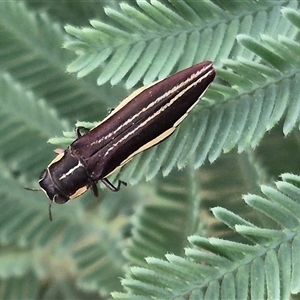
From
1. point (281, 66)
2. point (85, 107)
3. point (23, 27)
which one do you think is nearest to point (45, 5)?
point (23, 27)

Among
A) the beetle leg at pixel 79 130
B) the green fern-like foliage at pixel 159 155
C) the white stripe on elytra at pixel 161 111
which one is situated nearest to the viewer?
the green fern-like foliage at pixel 159 155

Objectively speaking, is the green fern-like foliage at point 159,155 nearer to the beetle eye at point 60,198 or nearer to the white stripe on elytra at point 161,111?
the white stripe on elytra at point 161,111

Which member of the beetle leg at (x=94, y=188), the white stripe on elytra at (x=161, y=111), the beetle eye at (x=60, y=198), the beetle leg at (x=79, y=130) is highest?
the white stripe on elytra at (x=161, y=111)

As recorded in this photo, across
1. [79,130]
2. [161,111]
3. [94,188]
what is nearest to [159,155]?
[161,111]

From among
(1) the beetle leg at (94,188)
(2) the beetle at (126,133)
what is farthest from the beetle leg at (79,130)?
(1) the beetle leg at (94,188)

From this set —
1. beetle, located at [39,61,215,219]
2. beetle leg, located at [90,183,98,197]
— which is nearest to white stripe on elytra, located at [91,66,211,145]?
beetle, located at [39,61,215,219]

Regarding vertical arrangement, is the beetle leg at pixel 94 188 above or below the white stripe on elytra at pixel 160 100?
below
